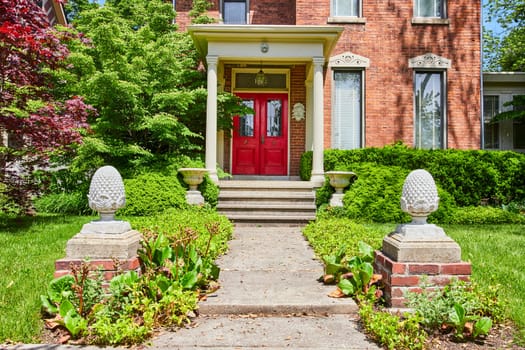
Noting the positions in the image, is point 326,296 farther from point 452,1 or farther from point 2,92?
point 452,1

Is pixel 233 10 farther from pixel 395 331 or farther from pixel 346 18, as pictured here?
pixel 395 331

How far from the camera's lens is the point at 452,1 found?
1138 centimetres

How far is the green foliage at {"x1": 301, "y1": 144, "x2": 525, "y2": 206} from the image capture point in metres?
9.03

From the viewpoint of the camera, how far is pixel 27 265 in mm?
4566

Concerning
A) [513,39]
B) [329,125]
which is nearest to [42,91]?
[329,125]

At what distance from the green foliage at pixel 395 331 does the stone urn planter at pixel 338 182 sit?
5377 millimetres

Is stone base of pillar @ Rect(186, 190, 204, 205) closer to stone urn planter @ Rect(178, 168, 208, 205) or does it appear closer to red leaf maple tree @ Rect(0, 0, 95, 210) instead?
stone urn planter @ Rect(178, 168, 208, 205)

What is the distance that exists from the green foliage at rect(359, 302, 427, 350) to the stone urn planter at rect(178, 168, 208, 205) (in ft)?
18.5

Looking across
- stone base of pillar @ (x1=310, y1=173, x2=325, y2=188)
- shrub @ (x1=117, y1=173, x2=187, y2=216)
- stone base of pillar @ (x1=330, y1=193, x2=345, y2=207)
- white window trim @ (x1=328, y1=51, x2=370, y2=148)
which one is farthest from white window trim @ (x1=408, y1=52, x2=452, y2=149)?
shrub @ (x1=117, y1=173, x2=187, y2=216)

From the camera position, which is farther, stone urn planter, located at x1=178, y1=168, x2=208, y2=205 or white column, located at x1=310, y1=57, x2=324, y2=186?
white column, located at x1=310, y1=57, x2=324, y2=186

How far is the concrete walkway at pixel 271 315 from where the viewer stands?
9.61 ft

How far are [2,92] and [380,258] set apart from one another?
641cm

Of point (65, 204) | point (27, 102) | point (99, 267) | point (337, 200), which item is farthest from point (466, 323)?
point (65, 204)

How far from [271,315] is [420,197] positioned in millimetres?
1596
